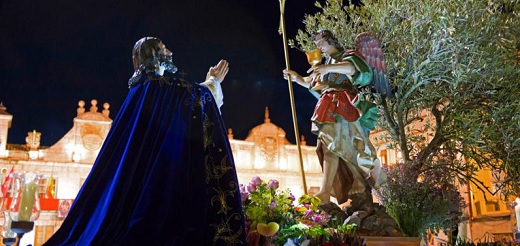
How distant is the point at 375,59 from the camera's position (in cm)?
555

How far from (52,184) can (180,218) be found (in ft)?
70.8

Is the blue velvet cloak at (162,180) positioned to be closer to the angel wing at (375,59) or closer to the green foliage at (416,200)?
the angel wing at (375,59)

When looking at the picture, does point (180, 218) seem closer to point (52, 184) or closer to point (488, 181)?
point (488, 181)

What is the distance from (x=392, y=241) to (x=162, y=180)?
7.66ft

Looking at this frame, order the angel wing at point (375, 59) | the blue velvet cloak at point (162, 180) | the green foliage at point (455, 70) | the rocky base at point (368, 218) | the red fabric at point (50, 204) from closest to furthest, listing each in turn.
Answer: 1. the blue velvet cloak at point (162, 180)
2. the rocky base at point (368, 218)
3. the angel wing at point (375, 59)
4. the green foliage at point (455, 70)
5. the red fabric at point (50, 204)

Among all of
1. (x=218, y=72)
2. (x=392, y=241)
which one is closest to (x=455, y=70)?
(x=392, y=241)

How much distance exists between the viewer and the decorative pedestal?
4.44 m

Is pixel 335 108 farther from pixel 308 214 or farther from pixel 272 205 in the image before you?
pixel 272 205

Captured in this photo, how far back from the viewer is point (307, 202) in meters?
4.43

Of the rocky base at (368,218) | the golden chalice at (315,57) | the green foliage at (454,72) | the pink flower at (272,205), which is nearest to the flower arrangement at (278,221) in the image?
the pink flower at (272,205)

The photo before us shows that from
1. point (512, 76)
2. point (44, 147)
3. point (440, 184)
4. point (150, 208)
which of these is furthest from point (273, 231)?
point (44, 147)

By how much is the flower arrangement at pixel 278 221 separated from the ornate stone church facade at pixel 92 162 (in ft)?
47.7

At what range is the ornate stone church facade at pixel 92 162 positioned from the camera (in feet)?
63.1

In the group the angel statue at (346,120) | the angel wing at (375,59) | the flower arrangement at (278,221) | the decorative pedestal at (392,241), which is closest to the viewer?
the flower arrangement at (278,221)
